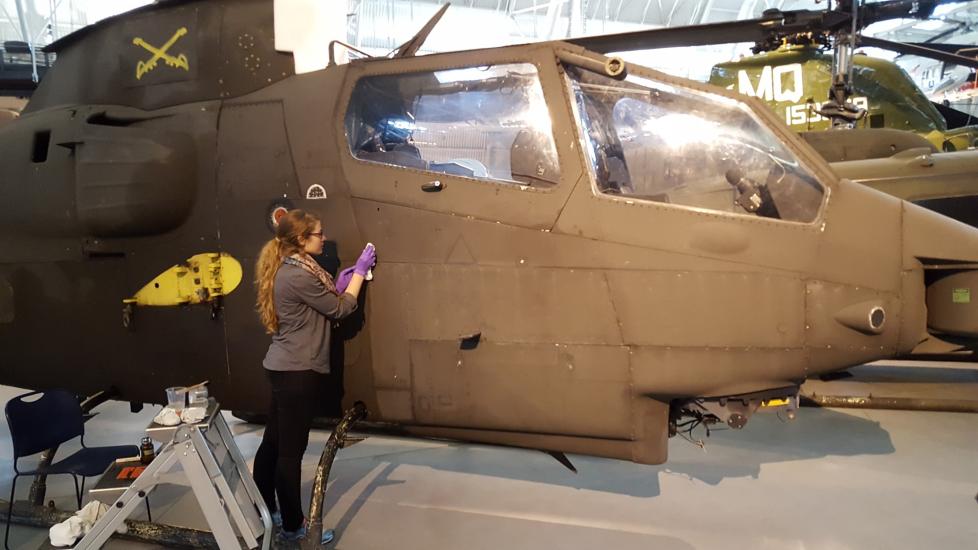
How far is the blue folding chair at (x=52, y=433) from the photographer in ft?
10.4

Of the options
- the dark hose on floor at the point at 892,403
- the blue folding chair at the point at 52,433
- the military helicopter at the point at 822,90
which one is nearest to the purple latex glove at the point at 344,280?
the blue folding chair at the point at 52,433

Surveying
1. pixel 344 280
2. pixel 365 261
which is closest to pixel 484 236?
pixel 365 261

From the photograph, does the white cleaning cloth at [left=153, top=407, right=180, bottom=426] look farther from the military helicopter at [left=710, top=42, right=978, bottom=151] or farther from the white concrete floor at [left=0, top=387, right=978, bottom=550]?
the military helicopter at [left=710, top=42, right=978, bottom=151]

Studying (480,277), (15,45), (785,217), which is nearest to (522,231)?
(480,277)

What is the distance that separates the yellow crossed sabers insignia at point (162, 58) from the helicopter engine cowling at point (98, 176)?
31 centimetres

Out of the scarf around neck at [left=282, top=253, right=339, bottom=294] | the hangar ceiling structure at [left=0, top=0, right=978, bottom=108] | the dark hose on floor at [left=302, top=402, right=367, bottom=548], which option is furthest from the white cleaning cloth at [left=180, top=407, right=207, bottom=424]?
the hangar ceiling structure at [left=0, top=0, right=978, bottom=108]

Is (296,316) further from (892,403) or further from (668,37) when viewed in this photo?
(892,403)

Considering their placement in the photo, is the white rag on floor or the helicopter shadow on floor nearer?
the white rag on floor

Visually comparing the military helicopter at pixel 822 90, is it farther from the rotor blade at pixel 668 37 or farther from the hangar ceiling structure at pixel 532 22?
the hangar ceiling structure at pixel 532 22

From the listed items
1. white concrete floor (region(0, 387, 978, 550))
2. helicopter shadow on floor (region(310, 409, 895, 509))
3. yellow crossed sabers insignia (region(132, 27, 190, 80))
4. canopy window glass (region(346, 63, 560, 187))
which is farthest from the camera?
helicopter shadow on floor (region(310, 409, 895, 509))

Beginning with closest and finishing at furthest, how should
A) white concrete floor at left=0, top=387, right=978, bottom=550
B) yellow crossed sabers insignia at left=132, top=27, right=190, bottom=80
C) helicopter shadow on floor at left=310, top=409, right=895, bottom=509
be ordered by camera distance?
white concrete floor at left=0, top=387, right=978, bottom=550 < yellow crossed sabers insignia at left=132, top=27, right=190, bottom=80 < helicopter shadow on floor at left=310, top=409, right=895, bottom=509

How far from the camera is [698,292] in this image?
2422 millimetres

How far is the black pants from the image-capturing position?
2.62 m

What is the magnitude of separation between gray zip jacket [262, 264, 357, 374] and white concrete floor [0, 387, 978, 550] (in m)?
1.13
